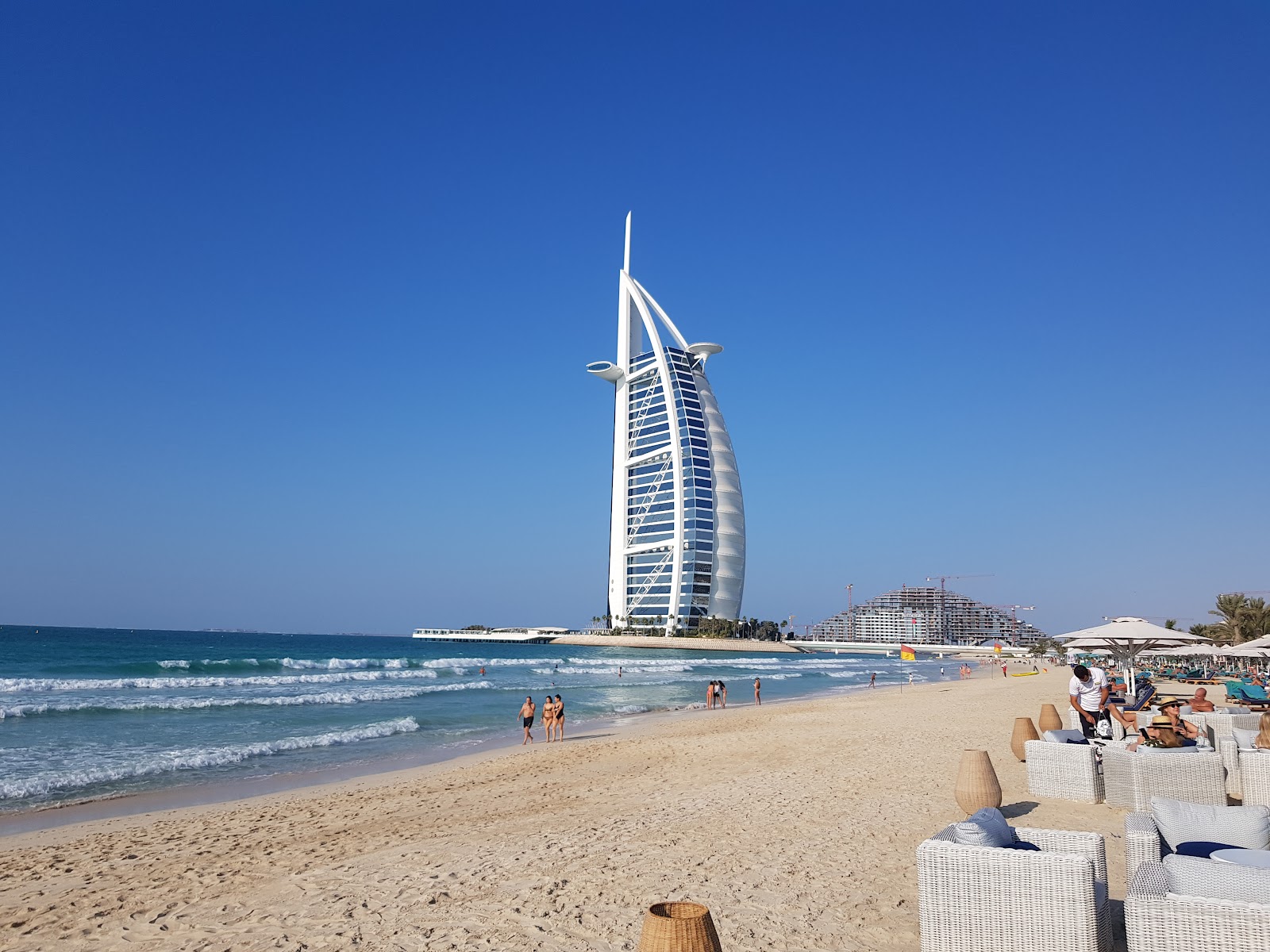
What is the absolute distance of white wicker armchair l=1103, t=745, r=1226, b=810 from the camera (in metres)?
6.52

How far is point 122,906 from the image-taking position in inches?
226

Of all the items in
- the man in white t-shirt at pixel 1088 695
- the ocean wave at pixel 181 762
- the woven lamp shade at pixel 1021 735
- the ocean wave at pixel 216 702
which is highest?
the man in white t-shirt at pixel 1088 695

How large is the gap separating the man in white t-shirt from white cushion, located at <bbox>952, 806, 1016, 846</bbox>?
5746 mm

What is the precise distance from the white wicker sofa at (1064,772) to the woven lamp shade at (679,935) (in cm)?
616

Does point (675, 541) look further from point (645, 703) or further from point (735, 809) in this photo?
point (735, 809)

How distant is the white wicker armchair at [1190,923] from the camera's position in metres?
3.11

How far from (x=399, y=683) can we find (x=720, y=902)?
3031 centimetres

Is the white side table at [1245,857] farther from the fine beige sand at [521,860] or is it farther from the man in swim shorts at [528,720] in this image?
the man in swim shorts at [528,720]

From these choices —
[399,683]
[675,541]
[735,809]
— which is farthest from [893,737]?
[675,541]

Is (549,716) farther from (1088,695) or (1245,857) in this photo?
(1245,857)

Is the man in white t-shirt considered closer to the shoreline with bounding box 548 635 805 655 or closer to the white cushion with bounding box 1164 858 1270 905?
the white cushion with bounding box 1164 858 1270 905

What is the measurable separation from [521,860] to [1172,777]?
196 inches

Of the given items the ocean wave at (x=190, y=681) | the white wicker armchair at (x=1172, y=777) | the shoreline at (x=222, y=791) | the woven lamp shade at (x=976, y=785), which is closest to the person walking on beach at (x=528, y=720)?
the shoreline at (x=222, y=791)

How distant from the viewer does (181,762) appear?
13289 millimetres
